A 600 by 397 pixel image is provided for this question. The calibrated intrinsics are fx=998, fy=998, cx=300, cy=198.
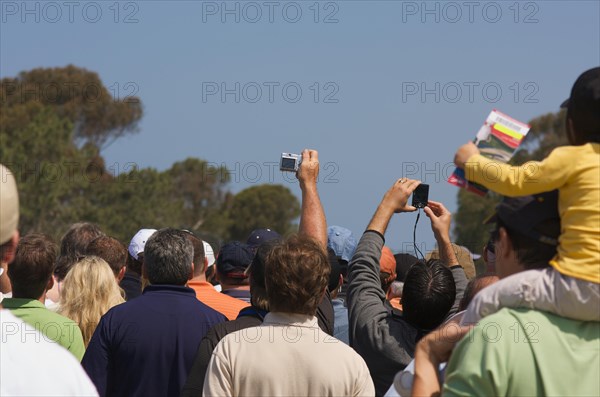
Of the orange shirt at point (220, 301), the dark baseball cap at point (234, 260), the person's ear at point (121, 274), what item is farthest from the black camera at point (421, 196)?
the person's ear at point (121, 274)

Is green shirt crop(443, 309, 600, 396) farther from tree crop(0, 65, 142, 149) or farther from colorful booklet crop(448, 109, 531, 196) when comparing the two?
tree crop(0, 65, 142, 149)

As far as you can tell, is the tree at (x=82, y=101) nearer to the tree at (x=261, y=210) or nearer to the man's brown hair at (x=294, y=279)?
the tree at (x=261, y=210)

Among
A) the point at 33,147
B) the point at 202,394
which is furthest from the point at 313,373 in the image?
the point at 33,147

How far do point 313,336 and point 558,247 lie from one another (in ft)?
4.19

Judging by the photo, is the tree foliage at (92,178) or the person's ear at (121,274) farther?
the tree foliage at (92,178)

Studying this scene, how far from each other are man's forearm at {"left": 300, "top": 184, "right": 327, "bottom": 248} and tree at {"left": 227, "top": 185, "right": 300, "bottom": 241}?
61.9 meters

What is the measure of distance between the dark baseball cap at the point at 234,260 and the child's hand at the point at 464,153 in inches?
117

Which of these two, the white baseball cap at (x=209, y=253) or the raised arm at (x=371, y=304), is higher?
the raised arm at (x=371, y=304)

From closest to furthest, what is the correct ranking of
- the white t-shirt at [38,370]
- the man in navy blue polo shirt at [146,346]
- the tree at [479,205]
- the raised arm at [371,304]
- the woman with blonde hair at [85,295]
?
1. the white t-shirt at [38,370]
2. the raised arm at [371,304]
3. the man in navy blue polo shirt at [146,346]
4. the woman with blonde hair at [85,295]
5. the tree at [479,205]

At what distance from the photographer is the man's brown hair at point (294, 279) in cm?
376

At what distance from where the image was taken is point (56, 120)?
1921 inches

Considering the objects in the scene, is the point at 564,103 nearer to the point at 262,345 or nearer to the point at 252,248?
the point at 262,345

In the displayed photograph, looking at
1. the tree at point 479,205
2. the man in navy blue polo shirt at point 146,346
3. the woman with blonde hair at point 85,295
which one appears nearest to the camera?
the man in navy blue polo shirt at point 146,346

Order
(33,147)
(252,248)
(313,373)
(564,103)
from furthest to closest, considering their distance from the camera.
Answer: (33,147), (252,248), (313,373), (564,103)
